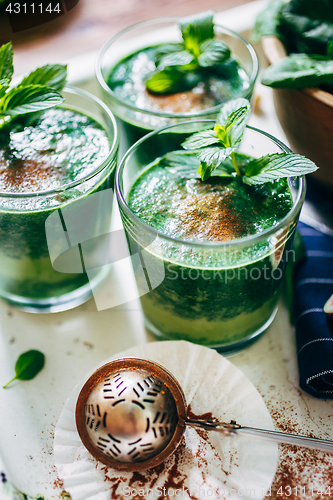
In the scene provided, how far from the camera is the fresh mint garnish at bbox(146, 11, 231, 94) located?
1.26 metres

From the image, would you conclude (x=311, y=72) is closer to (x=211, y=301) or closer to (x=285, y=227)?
(x=285, y=227)

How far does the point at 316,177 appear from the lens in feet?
3.56

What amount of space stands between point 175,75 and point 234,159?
1.58ft

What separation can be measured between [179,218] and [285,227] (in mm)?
199

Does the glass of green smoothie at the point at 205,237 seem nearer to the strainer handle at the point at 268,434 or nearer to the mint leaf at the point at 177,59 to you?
the strainer handle at the point at 268,434

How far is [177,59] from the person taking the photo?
4.17 feet

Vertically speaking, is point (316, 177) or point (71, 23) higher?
point (71, 23)

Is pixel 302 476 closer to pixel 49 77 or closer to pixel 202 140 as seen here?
pixel 202 140

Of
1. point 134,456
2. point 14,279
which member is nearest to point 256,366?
point 134,456

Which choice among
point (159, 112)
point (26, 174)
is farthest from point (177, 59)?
point (26, 174)

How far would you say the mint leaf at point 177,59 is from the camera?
1257mm

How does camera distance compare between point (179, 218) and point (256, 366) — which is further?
point (256, 366)

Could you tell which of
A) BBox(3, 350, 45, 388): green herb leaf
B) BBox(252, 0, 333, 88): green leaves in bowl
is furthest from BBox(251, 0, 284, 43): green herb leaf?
BBox(3, 350, 45, 388): green herb leaf

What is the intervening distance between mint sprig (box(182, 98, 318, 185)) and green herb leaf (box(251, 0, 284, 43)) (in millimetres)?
351
